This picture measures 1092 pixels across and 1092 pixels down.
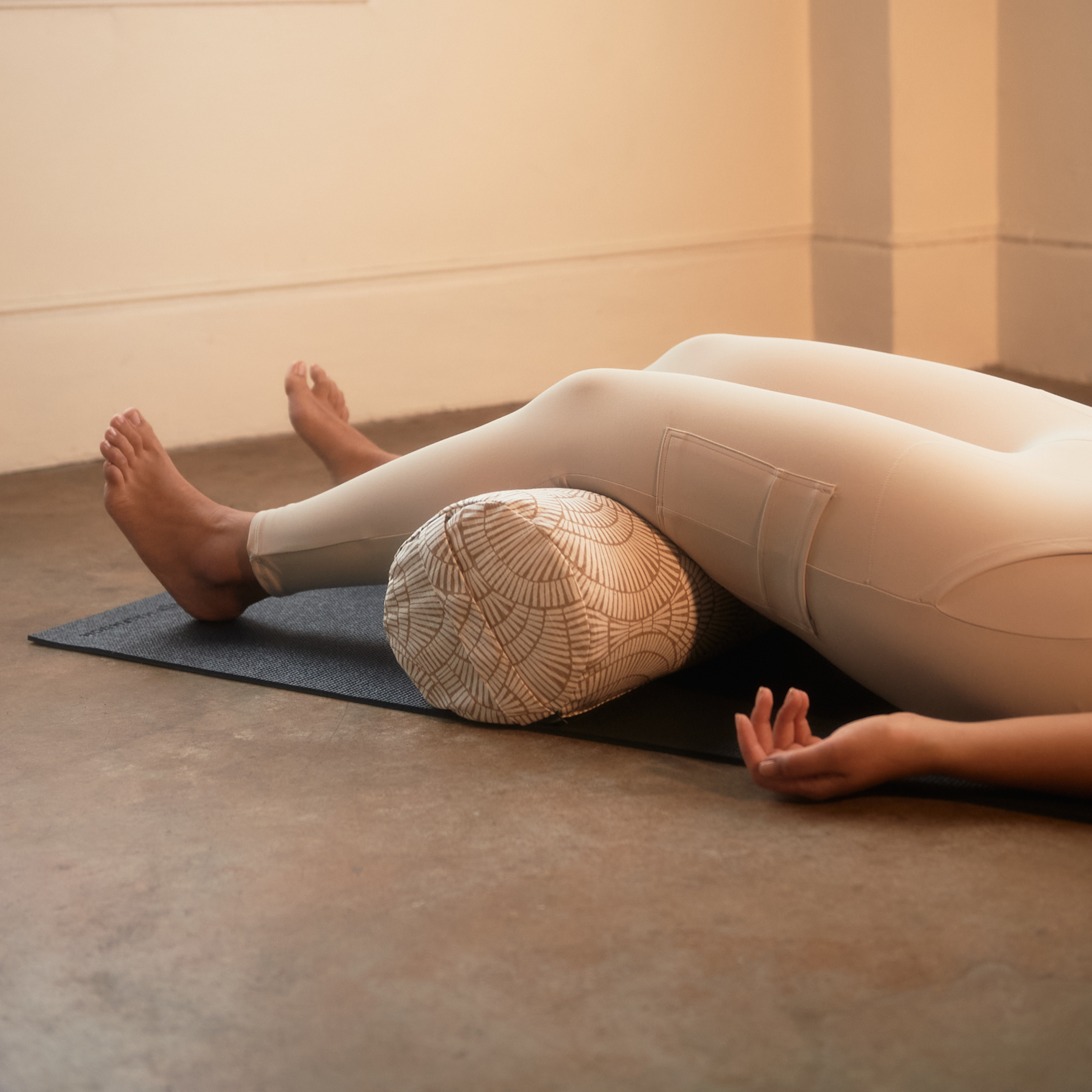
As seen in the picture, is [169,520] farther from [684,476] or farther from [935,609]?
[935,609]

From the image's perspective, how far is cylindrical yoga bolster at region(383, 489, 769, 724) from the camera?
1.44m

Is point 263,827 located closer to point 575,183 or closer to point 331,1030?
point 331,1030

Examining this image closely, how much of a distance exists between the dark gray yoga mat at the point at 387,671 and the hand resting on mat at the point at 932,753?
7 cm

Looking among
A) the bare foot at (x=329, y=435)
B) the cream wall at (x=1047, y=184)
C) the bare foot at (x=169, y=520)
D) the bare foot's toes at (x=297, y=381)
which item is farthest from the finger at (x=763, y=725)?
the cream wall at (x=1047, y=184)

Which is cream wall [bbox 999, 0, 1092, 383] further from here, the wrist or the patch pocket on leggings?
the wrist

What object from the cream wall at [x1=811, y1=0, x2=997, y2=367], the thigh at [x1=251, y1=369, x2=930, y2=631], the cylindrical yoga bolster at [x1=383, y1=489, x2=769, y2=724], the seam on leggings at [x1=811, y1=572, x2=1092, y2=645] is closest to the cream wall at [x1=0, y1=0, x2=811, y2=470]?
the cream wall at [x1=811, y1=0, x2=997, y2=367]

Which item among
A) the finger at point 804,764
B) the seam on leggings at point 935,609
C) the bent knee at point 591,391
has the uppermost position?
the bent knee at point 591,391

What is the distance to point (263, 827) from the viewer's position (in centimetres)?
133

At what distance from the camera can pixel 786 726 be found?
1270 mm

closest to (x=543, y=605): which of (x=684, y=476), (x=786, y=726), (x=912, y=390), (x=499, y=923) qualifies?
(x=684, y=476)

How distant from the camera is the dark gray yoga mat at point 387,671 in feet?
4.80

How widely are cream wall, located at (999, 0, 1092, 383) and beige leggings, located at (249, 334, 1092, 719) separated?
2.69 metres

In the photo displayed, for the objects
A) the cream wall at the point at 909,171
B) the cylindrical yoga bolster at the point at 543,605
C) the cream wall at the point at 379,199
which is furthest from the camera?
the cream wall at the point at 909,171

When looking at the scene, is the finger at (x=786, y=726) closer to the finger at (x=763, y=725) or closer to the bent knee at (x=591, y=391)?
the finger at (x=763, y=725)
